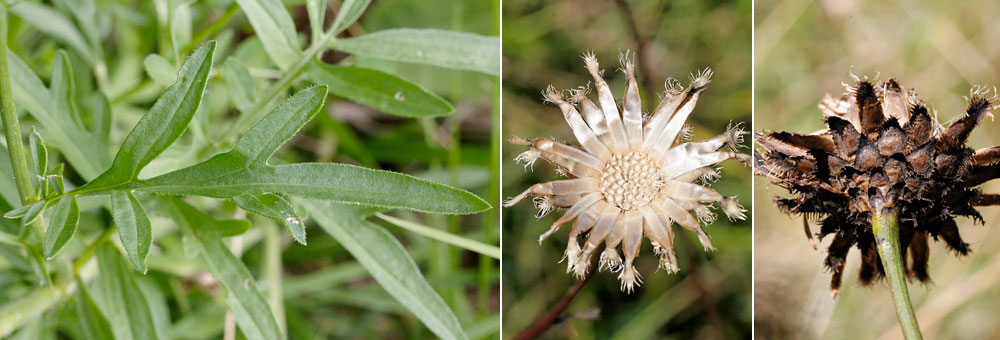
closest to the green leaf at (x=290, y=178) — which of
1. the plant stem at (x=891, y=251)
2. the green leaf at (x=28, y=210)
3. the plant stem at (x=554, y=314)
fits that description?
the green leaf at (x=28, y=210)

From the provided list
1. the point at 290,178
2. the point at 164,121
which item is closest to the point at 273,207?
the point at 290,178

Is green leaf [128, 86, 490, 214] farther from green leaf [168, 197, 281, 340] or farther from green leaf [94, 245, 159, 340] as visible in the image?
green leaf [94, 245, 159, 340]

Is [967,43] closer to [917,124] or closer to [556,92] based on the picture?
[917,124]

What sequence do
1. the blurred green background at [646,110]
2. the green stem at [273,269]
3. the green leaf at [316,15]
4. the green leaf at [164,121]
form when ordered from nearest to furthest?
1. the green leaf at [164,121]
2. the green leaf at [316,15]
3. the blurred green background at [646,110]
4. the green stem at [273,269]

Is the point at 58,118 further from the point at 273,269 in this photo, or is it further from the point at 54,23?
the point at 273,269

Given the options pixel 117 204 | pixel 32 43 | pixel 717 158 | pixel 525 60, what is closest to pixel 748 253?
pixel 717 158

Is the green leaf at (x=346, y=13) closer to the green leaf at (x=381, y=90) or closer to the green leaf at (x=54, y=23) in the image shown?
the green leaf at (x=381, y=90)
